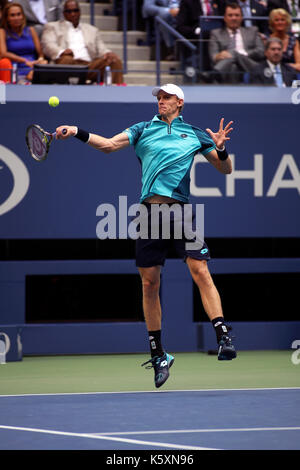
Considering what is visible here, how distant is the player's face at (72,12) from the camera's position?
10656 millimetres

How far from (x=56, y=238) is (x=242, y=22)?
3189 mm

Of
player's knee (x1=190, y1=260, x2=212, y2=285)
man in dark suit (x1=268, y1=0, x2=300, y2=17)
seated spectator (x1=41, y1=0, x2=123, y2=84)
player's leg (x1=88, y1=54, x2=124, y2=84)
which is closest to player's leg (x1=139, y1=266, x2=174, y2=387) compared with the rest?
player's knee (x1=190, y1=260, x2=212, y2=285)

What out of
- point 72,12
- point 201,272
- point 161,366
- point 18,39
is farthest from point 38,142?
point 72,12

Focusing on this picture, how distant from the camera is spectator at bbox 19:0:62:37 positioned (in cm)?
1102

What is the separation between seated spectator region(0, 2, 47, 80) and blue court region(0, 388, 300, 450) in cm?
453

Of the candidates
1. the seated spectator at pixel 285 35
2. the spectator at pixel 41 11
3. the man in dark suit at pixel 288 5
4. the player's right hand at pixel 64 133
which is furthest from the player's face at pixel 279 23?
the player's right hand at pixel 64 133

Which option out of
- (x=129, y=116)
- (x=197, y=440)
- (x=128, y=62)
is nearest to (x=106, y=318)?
(x=129, y=116)

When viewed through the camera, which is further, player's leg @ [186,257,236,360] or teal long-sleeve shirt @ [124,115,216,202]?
teal long-sleeve shirt @ [124,115,216,202]

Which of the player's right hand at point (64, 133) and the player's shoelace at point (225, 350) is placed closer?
the player's right hand at point (64, 133)

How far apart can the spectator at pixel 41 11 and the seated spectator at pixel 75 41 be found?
322 millimetres

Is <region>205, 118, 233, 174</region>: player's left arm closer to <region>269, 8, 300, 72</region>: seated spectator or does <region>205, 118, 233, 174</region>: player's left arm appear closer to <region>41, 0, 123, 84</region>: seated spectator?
<region>41, 0, 123, 84</region>: seated spectator

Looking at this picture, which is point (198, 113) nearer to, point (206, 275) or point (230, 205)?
point (230, 205)

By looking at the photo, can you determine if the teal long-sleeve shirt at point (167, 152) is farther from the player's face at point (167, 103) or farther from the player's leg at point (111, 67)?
the player's leg at point (111, 67)
